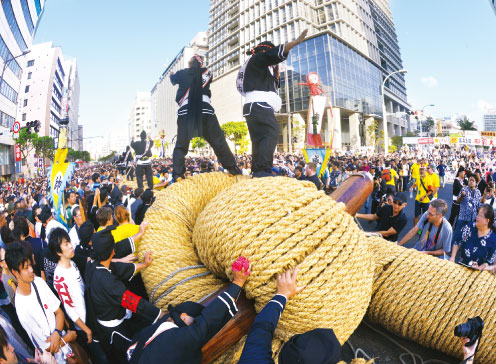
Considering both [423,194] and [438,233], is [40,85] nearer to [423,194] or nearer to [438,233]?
[423,194]

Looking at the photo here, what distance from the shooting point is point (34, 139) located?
96.4 ft

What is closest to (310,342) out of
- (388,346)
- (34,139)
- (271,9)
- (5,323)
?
(388,346)

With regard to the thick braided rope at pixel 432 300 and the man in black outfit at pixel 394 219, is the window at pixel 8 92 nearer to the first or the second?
the man in black outfit at pixel 394 219

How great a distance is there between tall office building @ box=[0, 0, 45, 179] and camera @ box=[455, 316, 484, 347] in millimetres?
16089

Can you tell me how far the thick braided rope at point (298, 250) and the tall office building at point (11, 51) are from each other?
1526cm

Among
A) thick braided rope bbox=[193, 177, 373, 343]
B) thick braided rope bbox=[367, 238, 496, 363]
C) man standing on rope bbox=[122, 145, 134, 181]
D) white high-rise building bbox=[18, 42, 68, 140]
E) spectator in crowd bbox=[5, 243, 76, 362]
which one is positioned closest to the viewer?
thick braided rope bbox=[193, 177, 373, 343]


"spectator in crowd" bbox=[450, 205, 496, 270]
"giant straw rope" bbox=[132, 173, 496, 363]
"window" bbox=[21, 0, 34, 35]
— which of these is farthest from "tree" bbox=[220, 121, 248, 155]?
"giant straw rope" bbox=[132, 173, 496, 363]

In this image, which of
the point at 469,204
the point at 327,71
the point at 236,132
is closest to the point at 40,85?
the point at 236,132

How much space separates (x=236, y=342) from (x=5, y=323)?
2.10 meters

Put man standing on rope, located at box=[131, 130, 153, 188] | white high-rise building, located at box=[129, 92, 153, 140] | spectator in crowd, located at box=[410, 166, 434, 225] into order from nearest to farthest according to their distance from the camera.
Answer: spectator in crowd, located at box=[410, 166, 434, 225]
man standing on rope, located at box=[131, 130, 153, 188]
white high-rise building, located at box=[129, 92, 153, 140]

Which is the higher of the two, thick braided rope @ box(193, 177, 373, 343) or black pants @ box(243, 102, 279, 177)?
black pants @ box(243, 102, 279, 177)

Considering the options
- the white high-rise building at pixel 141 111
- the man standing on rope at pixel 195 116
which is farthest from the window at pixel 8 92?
the white high-rise building at pixel 141 111

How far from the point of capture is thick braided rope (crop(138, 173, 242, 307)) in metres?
1.39

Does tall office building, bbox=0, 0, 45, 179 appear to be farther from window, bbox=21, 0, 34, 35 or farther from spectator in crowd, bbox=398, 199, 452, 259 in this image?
spectator in crowd, bbox=398, 199, 452, 259
